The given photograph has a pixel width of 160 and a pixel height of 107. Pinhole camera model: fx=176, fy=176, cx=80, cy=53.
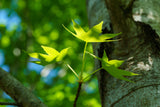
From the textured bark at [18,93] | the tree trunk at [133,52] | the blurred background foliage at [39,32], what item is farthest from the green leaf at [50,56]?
the blurred background foliage at [39,32]

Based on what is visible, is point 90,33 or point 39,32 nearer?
point 90,33

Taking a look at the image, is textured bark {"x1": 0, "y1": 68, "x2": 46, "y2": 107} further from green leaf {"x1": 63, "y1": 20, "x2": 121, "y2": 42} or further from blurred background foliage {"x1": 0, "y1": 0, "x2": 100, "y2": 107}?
blurred background foliage {"x1": 0, "y1": 0, "x2": 100, "y2": 107}

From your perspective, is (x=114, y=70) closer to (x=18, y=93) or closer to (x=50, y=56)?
(x=50, y=56)

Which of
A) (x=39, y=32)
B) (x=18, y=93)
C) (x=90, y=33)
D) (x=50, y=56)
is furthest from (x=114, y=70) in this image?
(x=39, y=32)

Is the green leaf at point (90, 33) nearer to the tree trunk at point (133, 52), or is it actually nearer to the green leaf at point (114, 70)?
the green leaf at point (114, 70)

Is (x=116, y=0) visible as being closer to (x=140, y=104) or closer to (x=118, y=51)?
(x=118, y=51)

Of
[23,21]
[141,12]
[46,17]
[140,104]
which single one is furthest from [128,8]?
[23,21]

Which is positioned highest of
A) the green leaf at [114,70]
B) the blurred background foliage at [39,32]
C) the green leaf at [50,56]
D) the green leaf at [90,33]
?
the blurred background foliage at [39,32]

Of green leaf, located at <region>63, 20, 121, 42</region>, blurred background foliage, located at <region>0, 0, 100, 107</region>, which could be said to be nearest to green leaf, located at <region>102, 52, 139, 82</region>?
green leaf, located at <region>63, 20, 121, 42</region>
